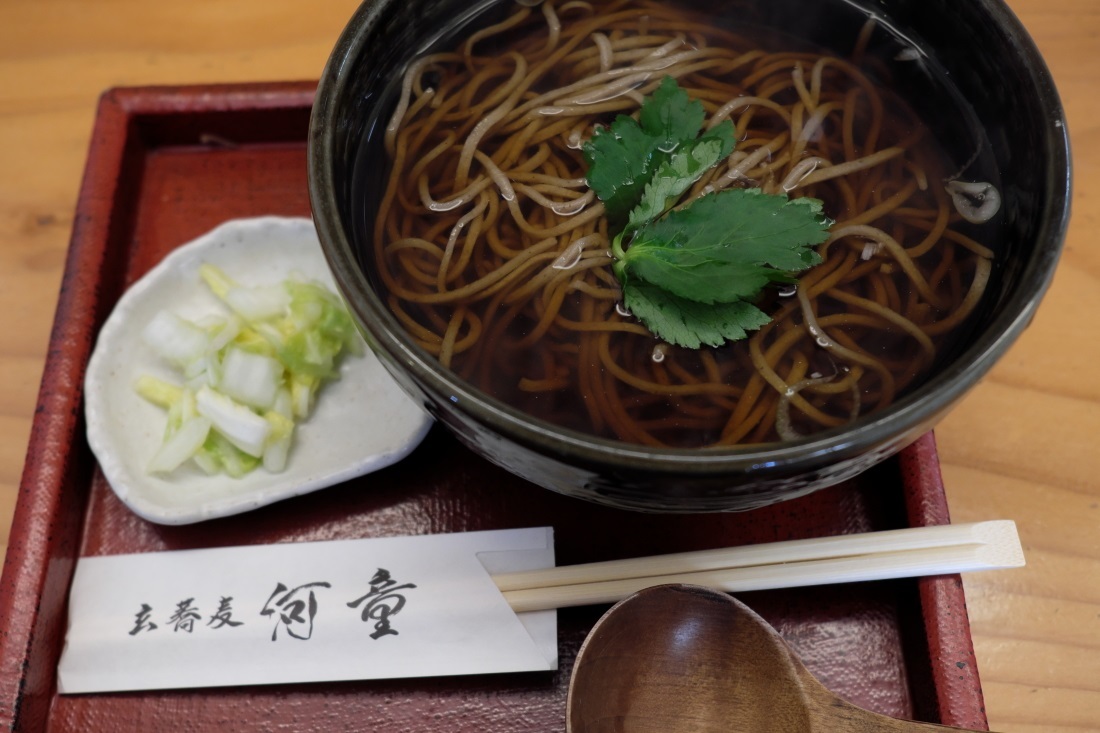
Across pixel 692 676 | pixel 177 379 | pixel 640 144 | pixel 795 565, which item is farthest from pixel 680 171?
pixel 177 379

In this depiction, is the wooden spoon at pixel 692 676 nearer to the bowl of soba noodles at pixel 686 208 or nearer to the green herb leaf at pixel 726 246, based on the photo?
the bowl of soba noodles at pixel 686 208

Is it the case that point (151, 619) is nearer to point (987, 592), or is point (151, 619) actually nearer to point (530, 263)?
point (530, 263)

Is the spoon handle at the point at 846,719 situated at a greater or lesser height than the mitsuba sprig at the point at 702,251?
lesser

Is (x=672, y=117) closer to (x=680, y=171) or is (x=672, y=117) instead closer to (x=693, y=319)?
(x=680, y=171)

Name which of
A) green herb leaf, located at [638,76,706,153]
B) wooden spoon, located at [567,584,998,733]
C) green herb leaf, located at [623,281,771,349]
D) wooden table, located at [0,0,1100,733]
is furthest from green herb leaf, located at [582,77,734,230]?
wooden table, located at [0,0,1100,733]

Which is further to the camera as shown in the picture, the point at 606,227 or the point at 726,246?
the point at 606,227

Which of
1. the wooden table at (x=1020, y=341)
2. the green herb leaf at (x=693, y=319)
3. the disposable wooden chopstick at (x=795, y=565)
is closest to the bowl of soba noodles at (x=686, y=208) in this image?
the green herb leaf at (x=693, y=319)

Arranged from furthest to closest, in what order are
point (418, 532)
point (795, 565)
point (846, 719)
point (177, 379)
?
point (177, 379) → point (418, 532) → point (795, 565) → point (846, 719)

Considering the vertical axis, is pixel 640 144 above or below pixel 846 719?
above
